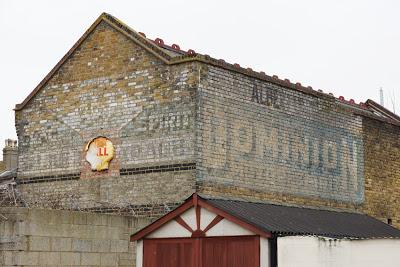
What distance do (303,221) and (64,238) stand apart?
703cm

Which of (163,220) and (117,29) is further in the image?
(117,29)

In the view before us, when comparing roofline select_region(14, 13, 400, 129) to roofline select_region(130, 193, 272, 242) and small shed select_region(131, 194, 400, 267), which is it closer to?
small shed select_region(131, 194, 400, 267)

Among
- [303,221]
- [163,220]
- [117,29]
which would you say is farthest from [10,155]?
[163,220]

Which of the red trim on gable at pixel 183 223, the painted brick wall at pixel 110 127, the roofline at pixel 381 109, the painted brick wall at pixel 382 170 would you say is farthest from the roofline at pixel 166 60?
the red trim on gable at pixel 183 223

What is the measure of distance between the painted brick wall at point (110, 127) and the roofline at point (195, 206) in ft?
12.6

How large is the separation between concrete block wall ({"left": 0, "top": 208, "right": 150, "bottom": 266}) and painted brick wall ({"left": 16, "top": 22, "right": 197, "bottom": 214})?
263 centimetres

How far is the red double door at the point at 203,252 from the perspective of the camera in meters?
19.7

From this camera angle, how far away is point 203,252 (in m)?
20.3

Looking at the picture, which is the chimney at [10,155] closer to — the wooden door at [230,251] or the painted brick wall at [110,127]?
the painted brick wall at [110,127]

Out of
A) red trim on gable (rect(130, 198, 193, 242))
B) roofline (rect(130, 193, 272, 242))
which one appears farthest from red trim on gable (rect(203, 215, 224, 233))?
red trim on gable (rect(130, 198, 193, 242))

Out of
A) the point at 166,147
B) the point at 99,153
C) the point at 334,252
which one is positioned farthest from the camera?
the point at 99,153

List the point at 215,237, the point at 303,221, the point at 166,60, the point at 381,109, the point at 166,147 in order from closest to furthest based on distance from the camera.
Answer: the point at 215,237
the point at 303,221
the point at 166,147
the point at 166,60
the point at 381,109

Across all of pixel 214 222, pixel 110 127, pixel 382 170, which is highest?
pixel 110 127

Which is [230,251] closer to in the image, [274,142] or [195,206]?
[195,206]
